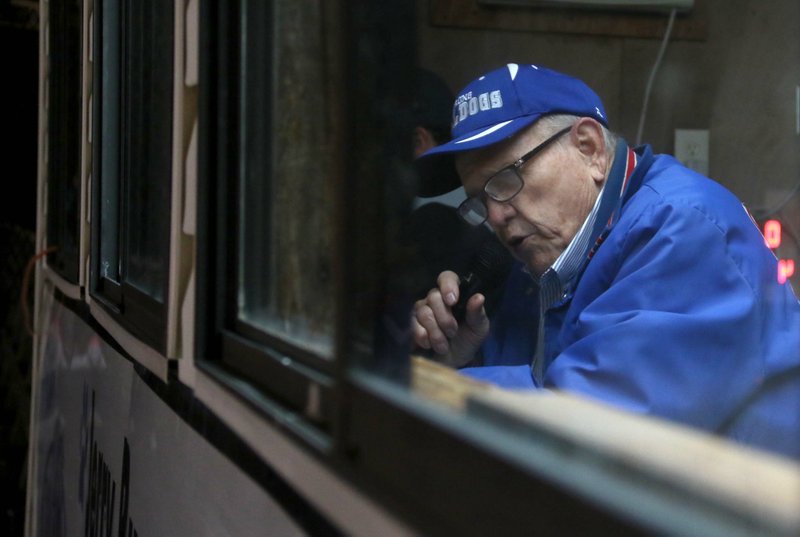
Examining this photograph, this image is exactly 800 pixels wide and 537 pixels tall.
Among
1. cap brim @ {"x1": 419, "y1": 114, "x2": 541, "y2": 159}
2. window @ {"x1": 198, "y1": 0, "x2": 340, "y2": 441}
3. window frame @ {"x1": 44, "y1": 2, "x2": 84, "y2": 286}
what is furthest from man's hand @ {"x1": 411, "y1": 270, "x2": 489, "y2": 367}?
window frame @ {"x1": 44, "y1": 2, "x2": 84, "y2": 286}

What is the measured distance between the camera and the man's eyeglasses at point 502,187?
1.96 metres

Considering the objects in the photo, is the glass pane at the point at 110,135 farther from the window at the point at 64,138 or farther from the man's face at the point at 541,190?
the man's face at the point at 541,190

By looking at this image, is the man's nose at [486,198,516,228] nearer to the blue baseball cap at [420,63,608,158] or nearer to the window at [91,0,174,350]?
the blue baseball cap at [420,63,608,158]

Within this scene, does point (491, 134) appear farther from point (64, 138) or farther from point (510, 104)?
point (64, 138)

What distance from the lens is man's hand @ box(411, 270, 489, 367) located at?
176 cm

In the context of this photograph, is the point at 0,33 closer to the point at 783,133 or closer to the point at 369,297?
the point at 783,133

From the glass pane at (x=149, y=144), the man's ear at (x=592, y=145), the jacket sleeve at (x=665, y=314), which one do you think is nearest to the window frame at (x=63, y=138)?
the glass pane at (x=149, y=144)

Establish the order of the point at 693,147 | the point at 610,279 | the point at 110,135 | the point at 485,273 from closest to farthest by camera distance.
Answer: the point at 610,279, the point at 485,273, the point at 110,135, the point at 693,147

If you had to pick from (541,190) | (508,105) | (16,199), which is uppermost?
(508,105)

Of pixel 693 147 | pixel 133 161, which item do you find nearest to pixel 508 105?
pixel 133 161

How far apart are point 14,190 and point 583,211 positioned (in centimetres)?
468

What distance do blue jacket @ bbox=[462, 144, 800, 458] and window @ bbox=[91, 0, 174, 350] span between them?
631 millimetres

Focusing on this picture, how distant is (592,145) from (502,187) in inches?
7.3

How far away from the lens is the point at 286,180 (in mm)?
1187
